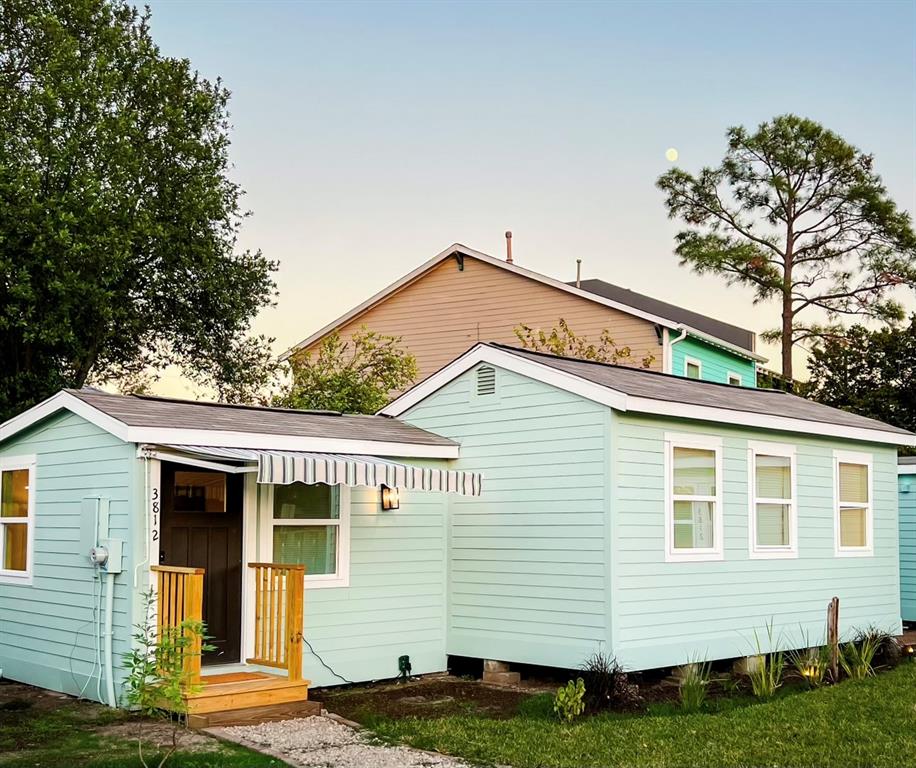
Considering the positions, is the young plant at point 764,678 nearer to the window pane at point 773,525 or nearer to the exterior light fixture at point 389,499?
the window pane at point 773,525

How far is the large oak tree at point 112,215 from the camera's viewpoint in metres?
19.7

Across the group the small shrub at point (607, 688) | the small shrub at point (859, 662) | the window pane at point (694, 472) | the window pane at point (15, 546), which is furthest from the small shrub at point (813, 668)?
the window pane at point (15, 546)

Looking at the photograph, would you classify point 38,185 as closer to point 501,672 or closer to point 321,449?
point 321,449

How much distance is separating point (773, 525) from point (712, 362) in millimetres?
12026

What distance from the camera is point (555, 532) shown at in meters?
11.3

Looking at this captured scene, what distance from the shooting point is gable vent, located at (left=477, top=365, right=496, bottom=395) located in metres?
12.1

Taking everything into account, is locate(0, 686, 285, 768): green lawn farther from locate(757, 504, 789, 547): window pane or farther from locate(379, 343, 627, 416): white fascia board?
locate(757, 504, 789, 547): window pane

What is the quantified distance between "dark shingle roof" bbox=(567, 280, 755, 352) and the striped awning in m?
16.7

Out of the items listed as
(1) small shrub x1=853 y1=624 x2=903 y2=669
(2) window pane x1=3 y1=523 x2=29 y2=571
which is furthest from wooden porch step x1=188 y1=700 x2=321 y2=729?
(1) small shrub x1=853 y1=624 x2=903 y2=669

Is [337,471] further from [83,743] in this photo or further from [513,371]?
[83,743]

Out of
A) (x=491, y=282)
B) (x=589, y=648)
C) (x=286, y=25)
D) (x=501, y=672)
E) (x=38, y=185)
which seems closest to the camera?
(x=589, y=648)

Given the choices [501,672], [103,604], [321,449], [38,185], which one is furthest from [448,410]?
[38,185]

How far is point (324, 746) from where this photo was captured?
8.36 meters

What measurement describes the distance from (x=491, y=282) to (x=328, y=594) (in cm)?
1418
